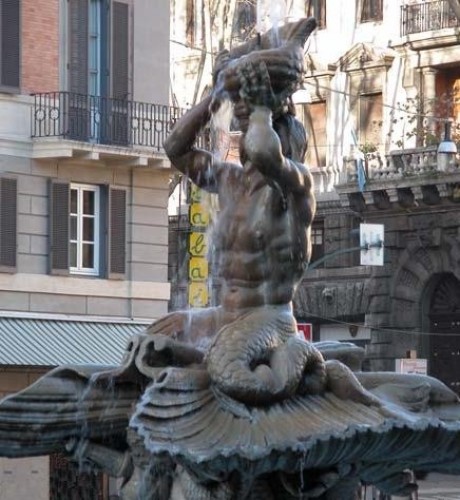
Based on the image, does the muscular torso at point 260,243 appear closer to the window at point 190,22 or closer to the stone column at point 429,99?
the stone column at point 429,99

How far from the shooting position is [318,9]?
5331 cm

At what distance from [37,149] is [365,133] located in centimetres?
1745

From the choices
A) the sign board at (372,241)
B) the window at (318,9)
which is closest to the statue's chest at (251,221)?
the sign board at (372,241)

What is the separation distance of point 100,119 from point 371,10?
1724cm

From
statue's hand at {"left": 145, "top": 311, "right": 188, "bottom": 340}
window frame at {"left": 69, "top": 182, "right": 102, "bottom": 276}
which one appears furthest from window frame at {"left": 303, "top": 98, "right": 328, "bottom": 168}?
statue's hand at {"left": 145, "top": 311, "right": 188, "bottom": 340}

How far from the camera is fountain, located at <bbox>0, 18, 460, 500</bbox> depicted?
Answer: 34.2ft

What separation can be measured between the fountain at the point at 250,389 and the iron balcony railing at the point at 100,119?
23868 millimetres

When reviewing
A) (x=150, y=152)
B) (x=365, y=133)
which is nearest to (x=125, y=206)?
(x=150, y=152)

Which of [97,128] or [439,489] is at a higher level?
[97,128]

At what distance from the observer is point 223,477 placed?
10.5 metres

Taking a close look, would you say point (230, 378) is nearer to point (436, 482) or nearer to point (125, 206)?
point (125, 206)

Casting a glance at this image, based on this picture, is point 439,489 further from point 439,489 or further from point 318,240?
point 318,240

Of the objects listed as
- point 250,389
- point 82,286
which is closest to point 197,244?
point 82,286

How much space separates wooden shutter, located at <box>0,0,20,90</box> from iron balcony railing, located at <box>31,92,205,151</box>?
1.82 ft
